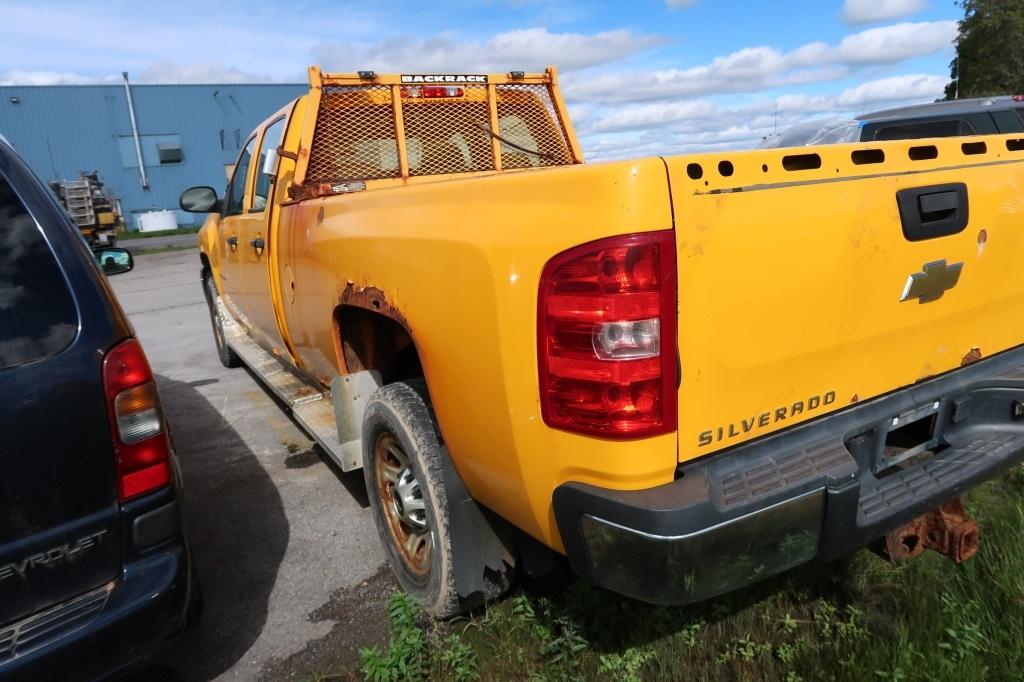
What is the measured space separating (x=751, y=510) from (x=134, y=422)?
1.78m

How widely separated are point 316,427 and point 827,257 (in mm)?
2651

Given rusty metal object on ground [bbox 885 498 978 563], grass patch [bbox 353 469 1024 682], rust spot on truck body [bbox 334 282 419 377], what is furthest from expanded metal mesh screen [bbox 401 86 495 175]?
rusty metal object on ground [bbox 885 498 978 563]

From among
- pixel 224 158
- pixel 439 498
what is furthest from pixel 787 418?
pixel 224 158

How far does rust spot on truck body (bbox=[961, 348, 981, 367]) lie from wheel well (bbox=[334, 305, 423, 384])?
6.90ft

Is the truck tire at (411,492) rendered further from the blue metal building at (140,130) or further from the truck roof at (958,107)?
the blue metal building at (140,130)

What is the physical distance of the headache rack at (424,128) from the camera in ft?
12.3

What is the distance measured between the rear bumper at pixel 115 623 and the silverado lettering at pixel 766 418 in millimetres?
1667

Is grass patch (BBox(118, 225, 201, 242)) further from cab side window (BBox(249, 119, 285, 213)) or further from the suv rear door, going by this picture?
the suv rear door

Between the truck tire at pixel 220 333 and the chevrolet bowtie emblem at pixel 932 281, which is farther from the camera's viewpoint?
the truck tire at pixel 220 333

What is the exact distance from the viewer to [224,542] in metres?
3.42

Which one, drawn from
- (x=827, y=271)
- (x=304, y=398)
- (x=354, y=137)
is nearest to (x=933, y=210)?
(x=827, y=271)

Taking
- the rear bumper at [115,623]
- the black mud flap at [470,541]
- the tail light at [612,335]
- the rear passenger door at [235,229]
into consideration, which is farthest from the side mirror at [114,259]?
the tail light at [612,335]

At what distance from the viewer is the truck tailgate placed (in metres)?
1.71

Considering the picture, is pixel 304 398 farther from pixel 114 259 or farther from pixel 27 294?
pixel 27 294
